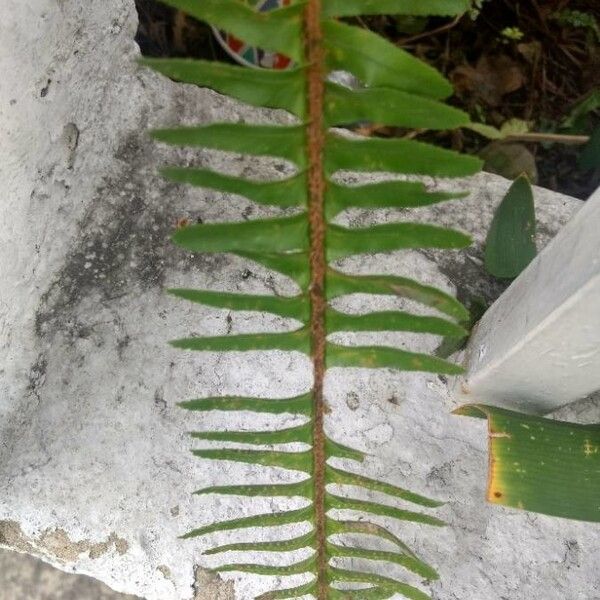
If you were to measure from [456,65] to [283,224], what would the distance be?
4.85 ft

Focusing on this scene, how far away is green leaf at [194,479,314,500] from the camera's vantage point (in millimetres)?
937

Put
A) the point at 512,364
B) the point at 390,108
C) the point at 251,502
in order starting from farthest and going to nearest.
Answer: the point at 251,502 → the point at 512,364 → the point at 390,108

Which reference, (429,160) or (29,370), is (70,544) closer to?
(29,370)

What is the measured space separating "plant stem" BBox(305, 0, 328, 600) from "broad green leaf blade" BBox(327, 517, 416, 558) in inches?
0.5

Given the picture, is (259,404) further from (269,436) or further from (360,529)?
(360,529)

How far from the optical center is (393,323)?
0.79 metres

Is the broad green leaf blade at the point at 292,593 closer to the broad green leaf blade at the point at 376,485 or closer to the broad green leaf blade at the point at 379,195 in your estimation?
the broad green leaf blade at the point at 376,485

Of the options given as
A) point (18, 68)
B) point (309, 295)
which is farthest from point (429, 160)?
point (18, 68)

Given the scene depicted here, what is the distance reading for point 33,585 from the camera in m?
1.56

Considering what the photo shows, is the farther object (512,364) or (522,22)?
(522,22)

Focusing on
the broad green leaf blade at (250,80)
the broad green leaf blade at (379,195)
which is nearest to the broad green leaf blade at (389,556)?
the broad green leaf blade at (379,195)

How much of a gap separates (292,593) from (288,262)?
0.55m

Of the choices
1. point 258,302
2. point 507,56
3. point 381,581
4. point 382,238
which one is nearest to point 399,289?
point 382,238

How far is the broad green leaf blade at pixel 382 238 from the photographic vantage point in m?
0.71
